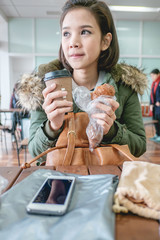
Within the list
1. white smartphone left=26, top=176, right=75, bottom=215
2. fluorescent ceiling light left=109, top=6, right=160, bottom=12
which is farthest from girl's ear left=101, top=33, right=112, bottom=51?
fluorescent ceiling light left=109, top=6, right=160, bottom=12

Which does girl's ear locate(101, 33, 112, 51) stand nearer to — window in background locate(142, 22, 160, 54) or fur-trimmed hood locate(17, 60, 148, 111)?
fur-trimmed hood locate(17, 60, 148, 111)

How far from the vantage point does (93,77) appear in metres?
1.23

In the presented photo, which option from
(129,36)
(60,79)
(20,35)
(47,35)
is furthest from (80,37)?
(129,36)

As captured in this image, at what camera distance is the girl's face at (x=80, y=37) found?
37.0 inches

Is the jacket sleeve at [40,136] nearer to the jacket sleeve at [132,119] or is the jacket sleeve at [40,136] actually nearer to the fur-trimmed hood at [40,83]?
the fur-trimmed hood at [40,83]

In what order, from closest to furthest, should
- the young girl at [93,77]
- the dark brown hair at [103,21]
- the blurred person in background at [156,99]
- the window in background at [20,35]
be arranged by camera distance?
the young girl at [93,77] → the dark brown hair at [103,21] → the blurred person in background at [156,99] → the window in background at [20,35]

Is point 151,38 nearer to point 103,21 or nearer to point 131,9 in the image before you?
point 131,9

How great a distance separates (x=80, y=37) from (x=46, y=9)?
18.4 ft

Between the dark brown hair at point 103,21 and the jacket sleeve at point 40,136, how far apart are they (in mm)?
361

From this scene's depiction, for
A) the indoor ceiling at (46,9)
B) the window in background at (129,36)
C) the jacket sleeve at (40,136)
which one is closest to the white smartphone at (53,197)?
the jacket sleeve at (40,136)

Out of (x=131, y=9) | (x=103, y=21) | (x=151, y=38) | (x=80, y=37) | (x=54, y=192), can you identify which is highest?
(x=131, y=9)

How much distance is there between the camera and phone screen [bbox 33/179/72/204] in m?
0.42

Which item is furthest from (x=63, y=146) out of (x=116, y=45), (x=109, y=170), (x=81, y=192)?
(x=116, y=45)

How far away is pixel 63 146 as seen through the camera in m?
0.81
